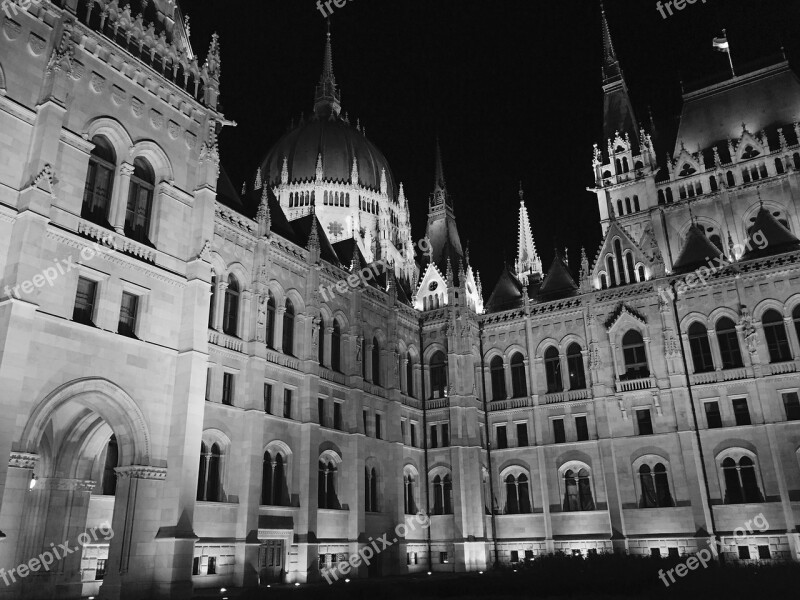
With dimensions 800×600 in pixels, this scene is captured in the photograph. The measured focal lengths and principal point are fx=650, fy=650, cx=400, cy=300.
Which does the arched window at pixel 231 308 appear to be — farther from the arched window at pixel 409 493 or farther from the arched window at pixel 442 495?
the arched window at pixel 442 495

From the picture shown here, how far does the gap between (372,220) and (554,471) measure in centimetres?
3199

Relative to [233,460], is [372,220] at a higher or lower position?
higher

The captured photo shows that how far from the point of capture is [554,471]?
45719 mm

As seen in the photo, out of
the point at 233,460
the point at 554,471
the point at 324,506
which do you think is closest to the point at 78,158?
the point at 233,460

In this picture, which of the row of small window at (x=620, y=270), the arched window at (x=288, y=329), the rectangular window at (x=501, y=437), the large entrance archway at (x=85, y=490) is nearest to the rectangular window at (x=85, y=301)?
the large entrance archway at (x=85, y=490)

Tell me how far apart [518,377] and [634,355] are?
8688mm

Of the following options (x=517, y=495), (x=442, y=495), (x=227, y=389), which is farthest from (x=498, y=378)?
(x=227, y=389)

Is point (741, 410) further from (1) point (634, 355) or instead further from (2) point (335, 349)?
(2) point (335, 349)

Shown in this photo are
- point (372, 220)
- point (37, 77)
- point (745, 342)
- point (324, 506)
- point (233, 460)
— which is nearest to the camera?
point (37, 77)

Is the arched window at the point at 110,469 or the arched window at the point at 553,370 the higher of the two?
the arched window at the point at 553,370

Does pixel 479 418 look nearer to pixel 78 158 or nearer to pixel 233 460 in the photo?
pixel 233 460

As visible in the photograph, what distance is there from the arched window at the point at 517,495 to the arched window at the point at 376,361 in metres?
12.3

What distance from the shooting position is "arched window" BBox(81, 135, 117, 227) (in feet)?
78.8

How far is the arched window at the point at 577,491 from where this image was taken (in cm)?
4406
